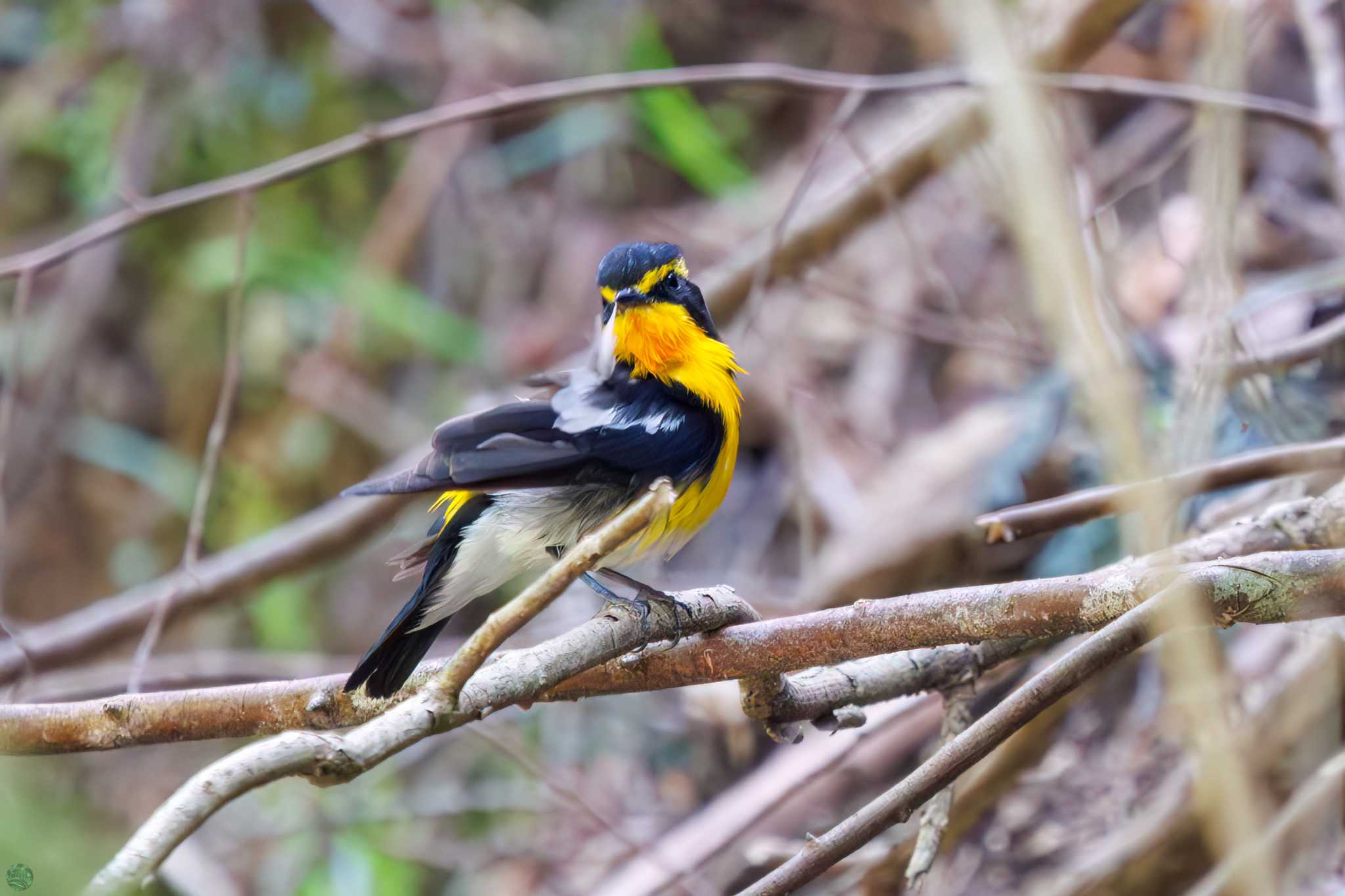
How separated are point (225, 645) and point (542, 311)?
2.40 m

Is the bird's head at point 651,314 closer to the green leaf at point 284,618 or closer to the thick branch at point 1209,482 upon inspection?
the thick branch at point 1209,482

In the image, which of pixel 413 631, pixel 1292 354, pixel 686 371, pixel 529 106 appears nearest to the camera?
pixel 413 631

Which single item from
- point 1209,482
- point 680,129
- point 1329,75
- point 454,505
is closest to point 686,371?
point 454,505

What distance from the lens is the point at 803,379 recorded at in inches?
220

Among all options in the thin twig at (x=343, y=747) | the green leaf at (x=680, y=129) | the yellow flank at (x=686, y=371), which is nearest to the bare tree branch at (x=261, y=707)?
the yellow flank at (x=686, y=371)

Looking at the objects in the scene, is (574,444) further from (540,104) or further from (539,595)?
(540,104)

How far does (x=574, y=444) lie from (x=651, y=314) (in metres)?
0.65

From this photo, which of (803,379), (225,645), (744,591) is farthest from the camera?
(225,645)

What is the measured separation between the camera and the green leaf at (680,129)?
598 cm

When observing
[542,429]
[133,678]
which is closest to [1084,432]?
[542,429]

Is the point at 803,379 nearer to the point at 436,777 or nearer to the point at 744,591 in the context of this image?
the point at 744,591

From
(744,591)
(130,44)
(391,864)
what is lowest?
(391,864)

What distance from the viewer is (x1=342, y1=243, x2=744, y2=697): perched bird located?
2.05 metres

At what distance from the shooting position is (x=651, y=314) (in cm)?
280
